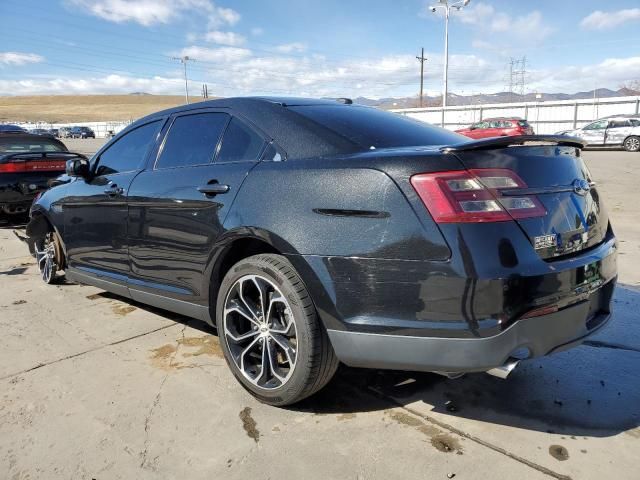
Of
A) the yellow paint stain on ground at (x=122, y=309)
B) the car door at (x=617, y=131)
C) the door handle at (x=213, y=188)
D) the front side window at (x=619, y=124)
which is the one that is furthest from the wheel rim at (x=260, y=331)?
the front side window at (x=619, y=124)

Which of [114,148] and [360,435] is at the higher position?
[114,148]

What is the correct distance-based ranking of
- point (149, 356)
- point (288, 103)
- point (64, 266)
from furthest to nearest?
point (64, 266) < point (149, 356) < point (288, 103)

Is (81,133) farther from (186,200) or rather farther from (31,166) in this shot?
(186,200)

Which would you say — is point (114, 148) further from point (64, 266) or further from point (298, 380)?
point (298, 380)

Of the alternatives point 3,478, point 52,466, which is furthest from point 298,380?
point 3,478

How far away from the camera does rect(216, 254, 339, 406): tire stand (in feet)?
7.95

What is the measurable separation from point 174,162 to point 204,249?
2.57 ft

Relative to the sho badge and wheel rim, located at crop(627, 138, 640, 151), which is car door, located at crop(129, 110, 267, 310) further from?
wheel rim, located at crop(627, 138, 640, 151)

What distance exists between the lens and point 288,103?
3.04 m

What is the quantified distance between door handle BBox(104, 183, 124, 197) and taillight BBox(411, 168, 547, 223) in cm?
238

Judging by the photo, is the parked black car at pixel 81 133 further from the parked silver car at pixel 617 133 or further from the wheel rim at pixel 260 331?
the wheel rim at pixel 260 331

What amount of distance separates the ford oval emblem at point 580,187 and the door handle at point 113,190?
2884 mm

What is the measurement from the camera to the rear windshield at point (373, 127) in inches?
106

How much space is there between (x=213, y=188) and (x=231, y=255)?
0.39m
